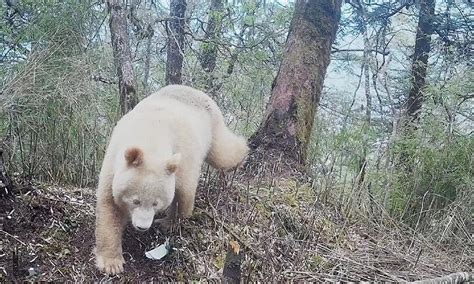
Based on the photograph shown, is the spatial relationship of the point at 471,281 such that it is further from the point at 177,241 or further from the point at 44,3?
the point at 44,3

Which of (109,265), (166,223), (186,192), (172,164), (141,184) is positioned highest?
(172,164)

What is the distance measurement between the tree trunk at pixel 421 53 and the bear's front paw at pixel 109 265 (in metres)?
6.43

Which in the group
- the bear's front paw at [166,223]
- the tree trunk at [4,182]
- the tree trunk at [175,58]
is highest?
the tree trunk at [175,58]

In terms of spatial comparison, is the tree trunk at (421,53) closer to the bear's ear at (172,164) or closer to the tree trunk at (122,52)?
the tree trunk at (122,52)

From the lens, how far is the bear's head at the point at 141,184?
294 centimetres

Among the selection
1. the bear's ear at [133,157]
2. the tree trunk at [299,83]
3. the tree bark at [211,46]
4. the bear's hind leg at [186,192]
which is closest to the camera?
the bear's ear at [133,157]

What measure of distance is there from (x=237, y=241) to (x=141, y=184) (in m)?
0.96

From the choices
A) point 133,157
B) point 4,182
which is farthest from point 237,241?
point 4,182

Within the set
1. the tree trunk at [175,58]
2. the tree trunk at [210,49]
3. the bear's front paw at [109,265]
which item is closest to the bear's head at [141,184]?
the bear's front paw at [109,265]

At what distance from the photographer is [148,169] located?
2.98m

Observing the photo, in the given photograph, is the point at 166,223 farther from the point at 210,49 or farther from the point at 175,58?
the point at 210,49

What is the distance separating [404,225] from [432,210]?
532mm

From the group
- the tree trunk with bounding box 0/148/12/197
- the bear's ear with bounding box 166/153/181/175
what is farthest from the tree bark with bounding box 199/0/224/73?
the bear's ear with bounding box 166/153/181/175

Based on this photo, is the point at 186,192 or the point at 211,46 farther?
the point at 211,46
